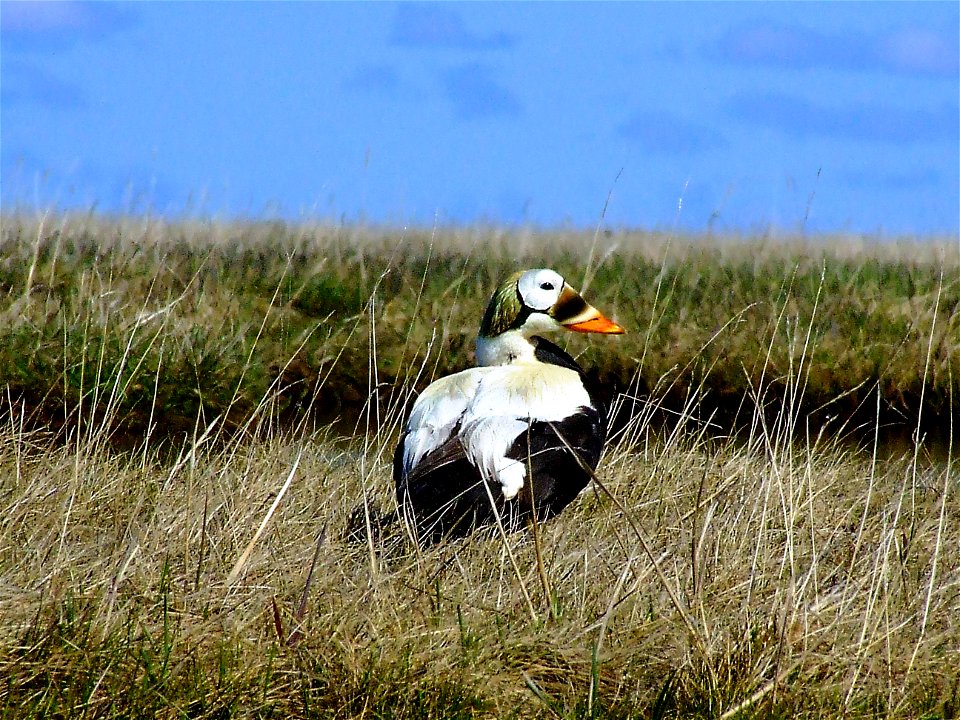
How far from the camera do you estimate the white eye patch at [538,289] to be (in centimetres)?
472

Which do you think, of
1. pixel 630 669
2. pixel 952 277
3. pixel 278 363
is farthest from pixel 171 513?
pixel 952 277

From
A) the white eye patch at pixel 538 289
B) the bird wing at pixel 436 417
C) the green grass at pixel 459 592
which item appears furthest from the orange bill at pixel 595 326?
the bird wing at pixel 436 417

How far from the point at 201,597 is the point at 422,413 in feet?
4.26

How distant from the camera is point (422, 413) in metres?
4.23

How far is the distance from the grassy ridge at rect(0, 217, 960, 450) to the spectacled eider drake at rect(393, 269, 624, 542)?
7.22 feet

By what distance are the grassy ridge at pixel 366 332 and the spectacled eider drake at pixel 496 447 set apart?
7.22 ft

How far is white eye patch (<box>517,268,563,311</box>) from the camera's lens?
4.72 meters

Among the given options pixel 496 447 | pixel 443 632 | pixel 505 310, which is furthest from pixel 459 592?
pixel 505 310

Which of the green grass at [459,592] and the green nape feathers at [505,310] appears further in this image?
the green nape feathers at [505,310]

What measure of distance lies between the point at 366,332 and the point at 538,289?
3.90 m

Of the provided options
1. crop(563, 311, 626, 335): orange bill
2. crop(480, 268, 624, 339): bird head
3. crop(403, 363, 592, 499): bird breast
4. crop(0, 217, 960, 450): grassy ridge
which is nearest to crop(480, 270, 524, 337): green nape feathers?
crop(480, 268, 624, 339): bird head

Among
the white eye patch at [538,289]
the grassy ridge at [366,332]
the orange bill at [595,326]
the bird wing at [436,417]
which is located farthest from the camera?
the grassy ridge at [366,332]

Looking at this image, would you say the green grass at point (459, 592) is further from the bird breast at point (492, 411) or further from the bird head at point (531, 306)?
the bird head at point (531, 306)

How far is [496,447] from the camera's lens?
13.2 feet
